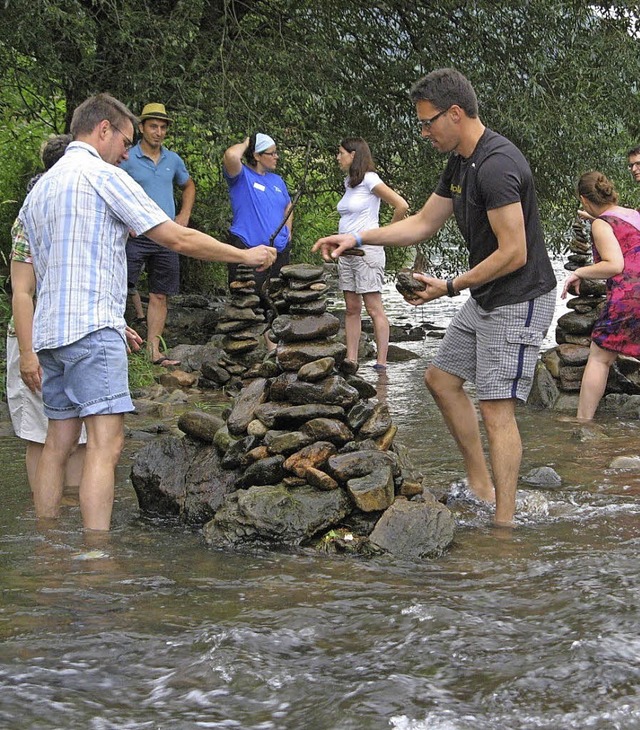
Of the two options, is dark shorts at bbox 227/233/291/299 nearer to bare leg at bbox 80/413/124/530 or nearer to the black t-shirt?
the black t-shirt

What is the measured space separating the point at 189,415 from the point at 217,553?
1.35 meters

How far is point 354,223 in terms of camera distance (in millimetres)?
11016

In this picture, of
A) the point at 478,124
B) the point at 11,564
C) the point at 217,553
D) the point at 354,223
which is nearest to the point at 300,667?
the point at 217,553

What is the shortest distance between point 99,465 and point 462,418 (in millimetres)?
2157

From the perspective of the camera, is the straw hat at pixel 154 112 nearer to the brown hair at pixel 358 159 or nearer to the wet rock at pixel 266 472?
the brown hair at pixel 358 159

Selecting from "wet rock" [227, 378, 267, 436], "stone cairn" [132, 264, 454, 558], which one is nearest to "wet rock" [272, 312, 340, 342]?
"stone cairn" [132, 264, 454, 558]

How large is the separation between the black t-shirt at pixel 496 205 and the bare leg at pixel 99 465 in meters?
Result: 2.08

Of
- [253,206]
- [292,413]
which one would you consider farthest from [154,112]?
[292,413]

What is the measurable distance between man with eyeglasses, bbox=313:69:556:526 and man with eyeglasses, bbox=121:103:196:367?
18.0 ft

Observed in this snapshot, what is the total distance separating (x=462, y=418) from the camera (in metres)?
6.38

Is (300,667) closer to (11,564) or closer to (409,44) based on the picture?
(11,564)

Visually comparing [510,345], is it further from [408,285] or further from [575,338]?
→ [575,338]

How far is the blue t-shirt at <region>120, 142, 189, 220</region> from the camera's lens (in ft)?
36.8

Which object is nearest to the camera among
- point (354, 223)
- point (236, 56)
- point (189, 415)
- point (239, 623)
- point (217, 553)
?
point (239, 623)
